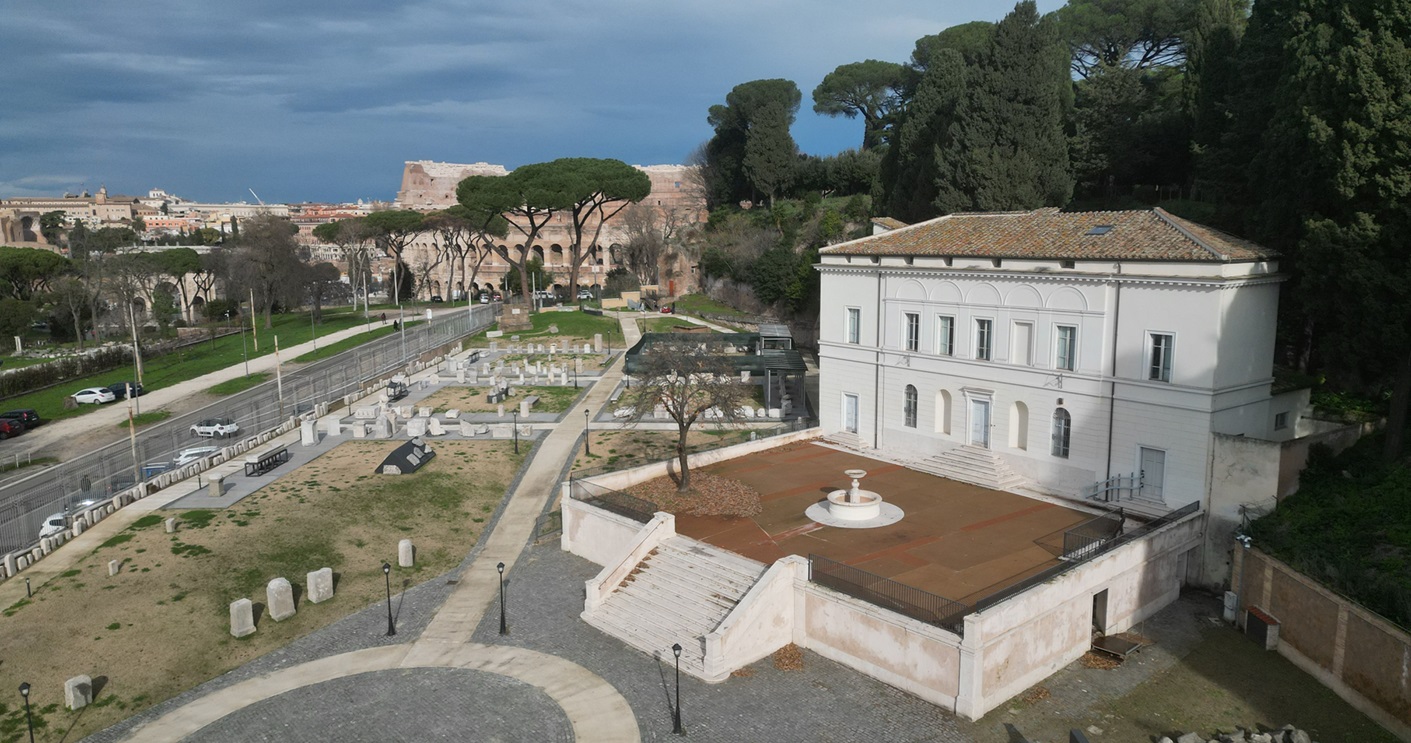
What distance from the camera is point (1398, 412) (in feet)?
73.9

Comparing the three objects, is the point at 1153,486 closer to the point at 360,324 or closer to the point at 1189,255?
the point at 1189,255

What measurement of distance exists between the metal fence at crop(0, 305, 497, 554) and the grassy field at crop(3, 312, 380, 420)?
6.77 meters

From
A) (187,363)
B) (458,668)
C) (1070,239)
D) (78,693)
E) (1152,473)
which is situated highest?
(1070,239)

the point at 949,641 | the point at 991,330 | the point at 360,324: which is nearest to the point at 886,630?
the point at 949,641

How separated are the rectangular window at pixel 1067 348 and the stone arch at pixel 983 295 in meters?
2.33

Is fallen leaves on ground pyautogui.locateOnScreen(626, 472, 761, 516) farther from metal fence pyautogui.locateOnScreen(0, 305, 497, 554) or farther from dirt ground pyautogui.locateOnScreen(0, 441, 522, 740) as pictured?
metal fence pyautogui.locateOnScreen(0, 305, 497, 554)

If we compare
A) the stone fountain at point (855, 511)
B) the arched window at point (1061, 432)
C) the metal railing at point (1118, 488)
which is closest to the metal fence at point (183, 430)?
the stone fountain at point (855, 511)

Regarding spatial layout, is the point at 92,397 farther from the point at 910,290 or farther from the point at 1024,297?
the point at 1024,297

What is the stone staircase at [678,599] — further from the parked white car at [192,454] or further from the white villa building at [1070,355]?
the parked white car at [192,454]

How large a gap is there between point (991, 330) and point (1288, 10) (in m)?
16.3

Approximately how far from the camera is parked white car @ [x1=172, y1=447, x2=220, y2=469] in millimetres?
33228

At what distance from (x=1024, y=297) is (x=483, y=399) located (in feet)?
93.7

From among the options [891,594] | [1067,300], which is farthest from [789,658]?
[1067,300]

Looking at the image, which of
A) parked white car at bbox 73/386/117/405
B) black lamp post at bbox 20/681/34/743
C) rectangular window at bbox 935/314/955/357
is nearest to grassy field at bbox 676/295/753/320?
rectangular window at bbox 935/314/955/357
